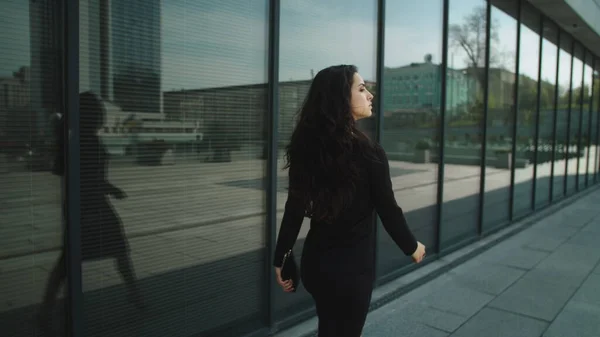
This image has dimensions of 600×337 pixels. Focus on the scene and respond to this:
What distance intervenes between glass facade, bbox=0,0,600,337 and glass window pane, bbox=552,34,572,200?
269 inches

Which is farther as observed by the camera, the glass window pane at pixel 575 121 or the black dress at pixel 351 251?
the glass window pane at pixel 575 121

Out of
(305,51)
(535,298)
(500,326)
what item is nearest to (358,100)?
(305,51)

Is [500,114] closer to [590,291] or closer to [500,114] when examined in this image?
[500,114]

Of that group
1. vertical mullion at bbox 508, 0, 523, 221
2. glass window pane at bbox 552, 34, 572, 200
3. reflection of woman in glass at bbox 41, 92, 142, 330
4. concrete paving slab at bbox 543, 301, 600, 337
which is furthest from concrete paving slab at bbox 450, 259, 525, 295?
glass window pane at bbox 552, 34, 572, 200

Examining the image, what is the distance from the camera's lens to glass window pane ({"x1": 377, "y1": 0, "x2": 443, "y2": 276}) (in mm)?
5336

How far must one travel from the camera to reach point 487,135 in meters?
7.64

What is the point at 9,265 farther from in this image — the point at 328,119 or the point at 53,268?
the point at 328,119

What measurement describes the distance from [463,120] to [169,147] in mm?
4969

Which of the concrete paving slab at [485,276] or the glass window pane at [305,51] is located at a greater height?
the glass window pane at [305,51]

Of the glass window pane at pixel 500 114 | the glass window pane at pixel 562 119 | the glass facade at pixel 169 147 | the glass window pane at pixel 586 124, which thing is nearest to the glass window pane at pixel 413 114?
the glass facade at pixel 169 147

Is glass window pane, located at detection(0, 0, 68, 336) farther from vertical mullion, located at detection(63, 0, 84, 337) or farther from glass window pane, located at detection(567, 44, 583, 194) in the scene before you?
glass window pane, located at detection(567, 44, 583, 194)

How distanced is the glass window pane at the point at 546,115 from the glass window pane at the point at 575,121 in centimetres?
199

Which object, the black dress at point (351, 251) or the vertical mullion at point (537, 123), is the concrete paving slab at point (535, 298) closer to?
the black dress at point (351, 251)

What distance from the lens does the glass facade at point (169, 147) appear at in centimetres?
256
